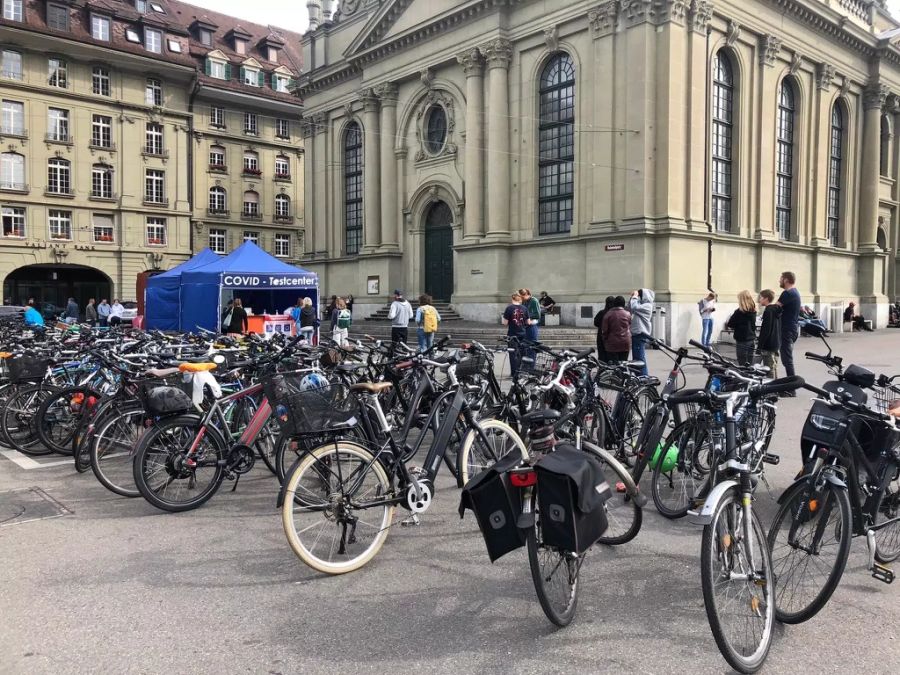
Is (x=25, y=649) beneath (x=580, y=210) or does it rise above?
beneath

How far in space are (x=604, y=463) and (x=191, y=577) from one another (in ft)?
8.49

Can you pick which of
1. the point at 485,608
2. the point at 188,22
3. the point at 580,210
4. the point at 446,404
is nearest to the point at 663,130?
the point at 580,210

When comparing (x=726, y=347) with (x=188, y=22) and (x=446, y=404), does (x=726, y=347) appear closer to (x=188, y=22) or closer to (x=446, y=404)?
(x=446, y=404)

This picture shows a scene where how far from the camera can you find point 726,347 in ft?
73.4

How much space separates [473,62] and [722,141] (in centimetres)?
964

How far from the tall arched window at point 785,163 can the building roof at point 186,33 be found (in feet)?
106

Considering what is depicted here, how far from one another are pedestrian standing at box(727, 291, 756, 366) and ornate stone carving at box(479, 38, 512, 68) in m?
17.7

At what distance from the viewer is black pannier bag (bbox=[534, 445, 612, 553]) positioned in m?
3.24

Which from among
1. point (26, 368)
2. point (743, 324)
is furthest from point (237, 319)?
point (743, 324)

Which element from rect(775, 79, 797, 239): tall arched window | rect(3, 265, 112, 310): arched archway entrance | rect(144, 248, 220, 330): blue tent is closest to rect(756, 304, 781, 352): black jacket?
rect(144, 248, 220, 330): blue tent

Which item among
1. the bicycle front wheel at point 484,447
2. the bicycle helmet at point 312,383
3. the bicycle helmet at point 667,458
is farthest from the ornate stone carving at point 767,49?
the bicycle front wheel at point 484,447

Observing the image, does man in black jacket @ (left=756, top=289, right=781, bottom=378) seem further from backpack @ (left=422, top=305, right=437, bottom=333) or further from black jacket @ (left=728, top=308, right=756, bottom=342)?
backpack @ (left=422, top=305, right=437, bottom=333)

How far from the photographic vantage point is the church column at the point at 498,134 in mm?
26484

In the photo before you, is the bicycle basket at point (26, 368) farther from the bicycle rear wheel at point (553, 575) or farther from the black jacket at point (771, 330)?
the black jacket at point (771, 330)
